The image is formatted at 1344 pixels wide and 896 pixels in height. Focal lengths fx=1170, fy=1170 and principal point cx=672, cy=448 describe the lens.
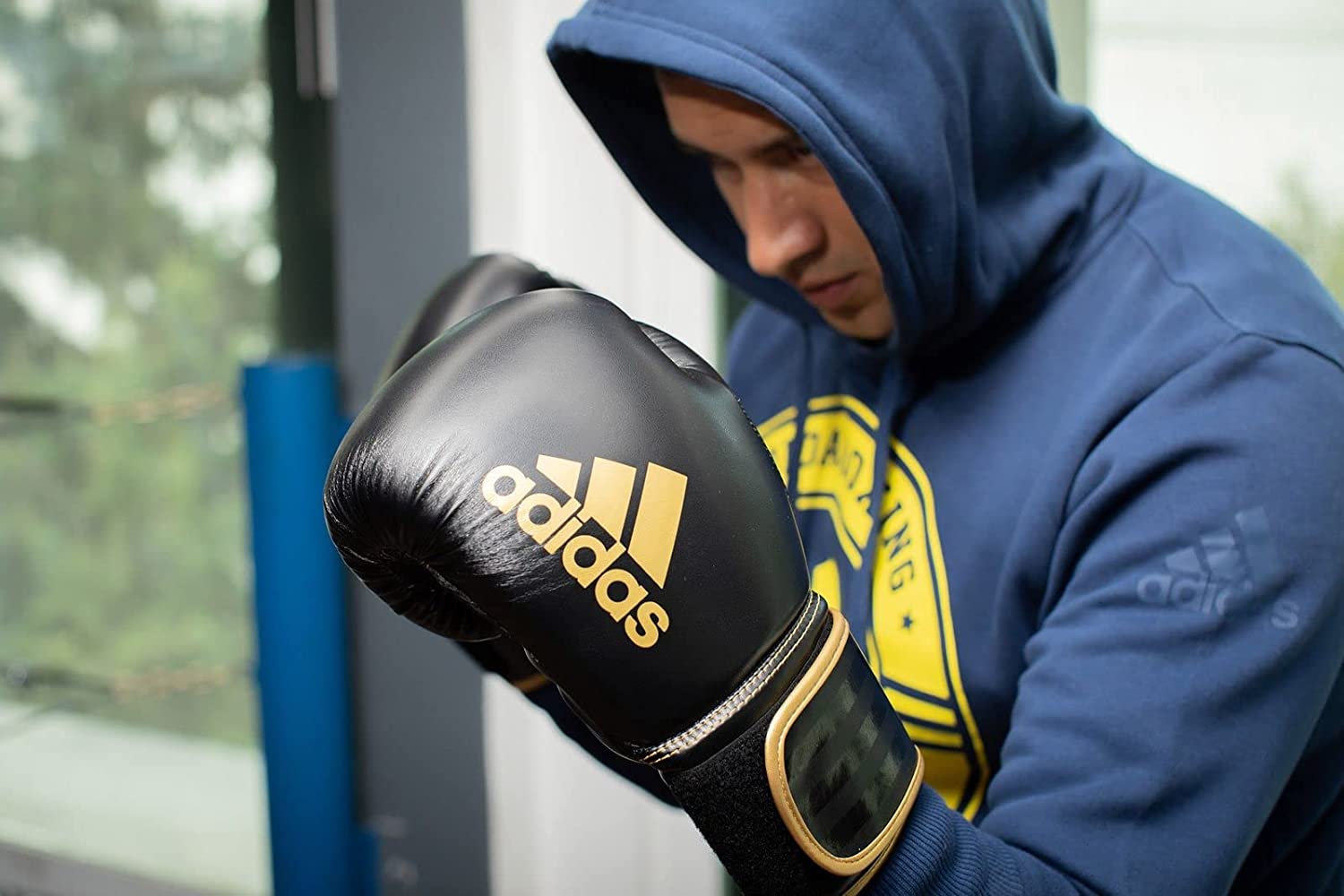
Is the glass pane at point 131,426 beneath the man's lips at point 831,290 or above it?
beneath

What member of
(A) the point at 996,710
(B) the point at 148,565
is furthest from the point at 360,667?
(A) the point at 996,710

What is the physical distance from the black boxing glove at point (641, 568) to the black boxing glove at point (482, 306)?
1.09 feet

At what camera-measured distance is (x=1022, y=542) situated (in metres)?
0.69

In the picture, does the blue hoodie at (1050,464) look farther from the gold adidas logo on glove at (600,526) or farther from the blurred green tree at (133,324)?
the blurred green tree at (133,324)

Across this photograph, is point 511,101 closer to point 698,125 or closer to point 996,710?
point 698,125

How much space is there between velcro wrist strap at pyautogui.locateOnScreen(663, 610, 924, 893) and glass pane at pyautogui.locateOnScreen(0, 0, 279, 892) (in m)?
1.43

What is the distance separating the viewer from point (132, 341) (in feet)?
6.05

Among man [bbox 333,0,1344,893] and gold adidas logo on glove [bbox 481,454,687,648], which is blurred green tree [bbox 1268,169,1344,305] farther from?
gold adidas logo on glove [bbox 481,454,687,648]

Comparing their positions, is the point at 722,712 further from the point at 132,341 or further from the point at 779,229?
the point at 132,341

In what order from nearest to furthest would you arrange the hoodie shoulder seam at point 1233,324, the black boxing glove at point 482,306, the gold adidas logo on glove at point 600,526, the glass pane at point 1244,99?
the gold adidas logo on glove at point 600,526, the hoodie shoulder seam at point 1233,324, the black boxing glove at point 482,306, the glass pane at point 1244,99

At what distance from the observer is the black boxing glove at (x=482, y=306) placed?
35.1 inches

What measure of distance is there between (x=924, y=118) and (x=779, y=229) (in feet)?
0.40

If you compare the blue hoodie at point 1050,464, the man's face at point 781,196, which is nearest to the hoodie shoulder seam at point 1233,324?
the blue hoodie at point 1050,464

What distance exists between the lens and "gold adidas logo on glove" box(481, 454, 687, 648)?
524 millimetres
